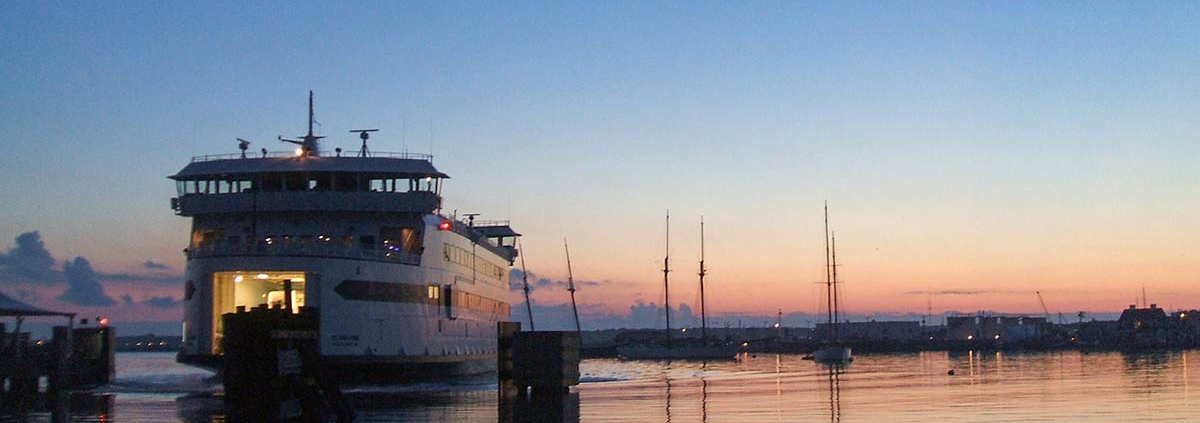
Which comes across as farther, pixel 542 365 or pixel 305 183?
pixel 305 183

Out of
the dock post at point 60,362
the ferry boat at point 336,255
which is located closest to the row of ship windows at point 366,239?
the ferry boat at point 336,255

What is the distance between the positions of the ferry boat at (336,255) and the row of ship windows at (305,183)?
0.10 feet

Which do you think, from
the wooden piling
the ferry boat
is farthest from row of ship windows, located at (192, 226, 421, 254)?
the wooden piling

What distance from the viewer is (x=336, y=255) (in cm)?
3494

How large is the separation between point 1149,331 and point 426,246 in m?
165

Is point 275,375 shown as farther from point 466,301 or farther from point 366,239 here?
point 466,301

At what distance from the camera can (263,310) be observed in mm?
24438

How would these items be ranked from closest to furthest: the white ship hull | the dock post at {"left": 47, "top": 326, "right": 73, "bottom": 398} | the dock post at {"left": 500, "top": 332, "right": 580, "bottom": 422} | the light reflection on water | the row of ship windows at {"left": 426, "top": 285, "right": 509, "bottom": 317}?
the light reflection on water, the dock post at {"left": 500, "top": 332, "right": 580, "bottom": 422}, the white ship hull, the dock post at {"left": 47, "top": 326, "right": 73, "bottom": 398}, the row of ship windows at {"left": 426, "top": 285, "right": 509, "bottom": 317}

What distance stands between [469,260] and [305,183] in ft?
29.4

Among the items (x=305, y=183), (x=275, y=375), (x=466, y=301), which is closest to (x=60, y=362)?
(x=305, y=183)

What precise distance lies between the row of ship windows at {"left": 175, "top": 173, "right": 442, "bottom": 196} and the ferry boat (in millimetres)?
31

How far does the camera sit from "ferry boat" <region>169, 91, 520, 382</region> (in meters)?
34.8

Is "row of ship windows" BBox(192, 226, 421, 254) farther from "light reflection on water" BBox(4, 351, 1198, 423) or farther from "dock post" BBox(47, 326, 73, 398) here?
"dock post" BBox(47, 326, 73, 398)

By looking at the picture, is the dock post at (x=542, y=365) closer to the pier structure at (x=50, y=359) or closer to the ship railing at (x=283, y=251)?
the ship railing at (x=283, y=251)
